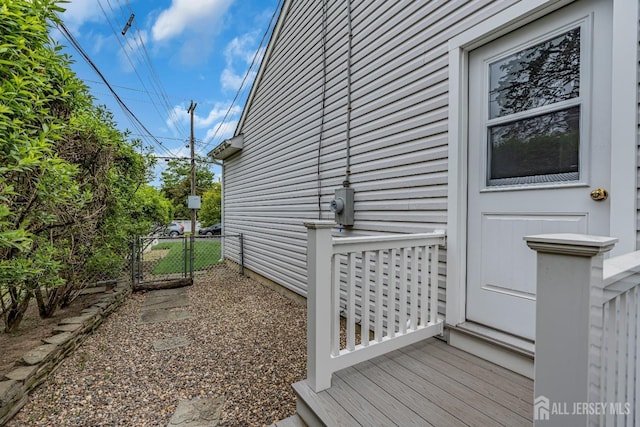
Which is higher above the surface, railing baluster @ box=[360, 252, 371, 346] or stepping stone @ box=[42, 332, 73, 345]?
railing baluster @ box=[360, 252, 371, 346]

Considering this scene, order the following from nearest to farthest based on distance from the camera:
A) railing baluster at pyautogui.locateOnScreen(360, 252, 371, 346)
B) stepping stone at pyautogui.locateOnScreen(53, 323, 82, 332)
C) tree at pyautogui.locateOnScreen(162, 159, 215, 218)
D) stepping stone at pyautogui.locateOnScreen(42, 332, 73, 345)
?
railing baluster at pyautogui.locateOnScreen(360, 252, 371, 346) < stepping stone at pyautogui.locateOnScreen(42, 332, 73, 345) < stepping stone at pyautogui.locateOnScreen(53, 323, 82, 332) < tree at pyautogui.locateOnScreen(162, 159, 215, 218)

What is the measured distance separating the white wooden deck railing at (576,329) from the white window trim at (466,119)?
93cm

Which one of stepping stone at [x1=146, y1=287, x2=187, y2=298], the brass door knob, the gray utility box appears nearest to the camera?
the brass door knob

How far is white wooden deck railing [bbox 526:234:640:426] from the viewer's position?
2.48ft

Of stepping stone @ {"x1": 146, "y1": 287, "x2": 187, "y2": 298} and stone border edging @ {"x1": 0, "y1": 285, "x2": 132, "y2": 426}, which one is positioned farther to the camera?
stepping stone @ {"x1": 146, "y1": 287, "x2": 187, "y2": 298}

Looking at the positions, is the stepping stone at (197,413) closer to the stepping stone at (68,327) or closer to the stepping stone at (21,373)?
the stepping stone at (21,373)

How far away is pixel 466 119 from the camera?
2.33m

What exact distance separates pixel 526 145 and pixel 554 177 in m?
0.29

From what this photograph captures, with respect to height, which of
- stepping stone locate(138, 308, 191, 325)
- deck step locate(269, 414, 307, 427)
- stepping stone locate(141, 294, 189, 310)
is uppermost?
deck step locate(269, 414, 307, 427)

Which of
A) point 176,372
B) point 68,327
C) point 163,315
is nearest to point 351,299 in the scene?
point 176,372

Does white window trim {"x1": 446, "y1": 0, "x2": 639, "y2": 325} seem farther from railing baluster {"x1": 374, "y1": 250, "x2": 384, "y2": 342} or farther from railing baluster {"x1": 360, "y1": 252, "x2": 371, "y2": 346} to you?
railing baluster {"x1": 360, "y1": 252, "x2": 371, "y2": 346}

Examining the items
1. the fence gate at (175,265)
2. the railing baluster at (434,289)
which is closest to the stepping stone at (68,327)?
the fence gate at (175,265)


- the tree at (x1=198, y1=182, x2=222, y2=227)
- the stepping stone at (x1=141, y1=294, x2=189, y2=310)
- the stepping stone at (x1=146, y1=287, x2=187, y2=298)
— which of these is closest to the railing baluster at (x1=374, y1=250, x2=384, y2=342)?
the stepping stone at (x1=141, y1=294, x2=189, y2=310)

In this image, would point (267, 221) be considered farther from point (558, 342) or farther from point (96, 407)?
point (558, 342)
